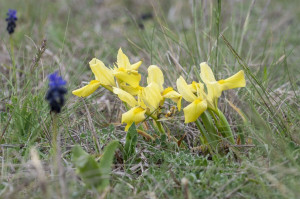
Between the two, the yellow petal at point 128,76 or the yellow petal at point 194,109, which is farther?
the yellow petal at point 128,76

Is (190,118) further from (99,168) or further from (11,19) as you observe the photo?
(11,19)

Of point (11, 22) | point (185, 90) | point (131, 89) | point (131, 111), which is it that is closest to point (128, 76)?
point (131, 89)

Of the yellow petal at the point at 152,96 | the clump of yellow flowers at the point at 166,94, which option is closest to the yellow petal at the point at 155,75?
the clump of yellow flowers at the point at 166,94

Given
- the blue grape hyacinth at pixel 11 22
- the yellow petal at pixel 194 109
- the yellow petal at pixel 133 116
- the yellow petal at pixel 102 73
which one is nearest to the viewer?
the yellow petal at pixel 194 109

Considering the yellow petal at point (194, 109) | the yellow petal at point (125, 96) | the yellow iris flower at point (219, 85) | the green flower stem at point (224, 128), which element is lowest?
the green flower stem at point (224, 128)

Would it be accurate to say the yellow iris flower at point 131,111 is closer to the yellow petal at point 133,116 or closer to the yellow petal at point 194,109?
the yellow petal at point 133,116

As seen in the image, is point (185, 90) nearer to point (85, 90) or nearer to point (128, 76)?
point (128, 76)

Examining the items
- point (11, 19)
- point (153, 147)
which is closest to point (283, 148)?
point (153, 147)

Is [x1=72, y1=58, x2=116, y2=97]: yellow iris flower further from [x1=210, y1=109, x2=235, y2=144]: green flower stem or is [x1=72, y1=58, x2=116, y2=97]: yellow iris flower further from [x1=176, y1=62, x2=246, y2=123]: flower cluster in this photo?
[x1=210, y1=109, x2=235, y2=144]: green flower stem
